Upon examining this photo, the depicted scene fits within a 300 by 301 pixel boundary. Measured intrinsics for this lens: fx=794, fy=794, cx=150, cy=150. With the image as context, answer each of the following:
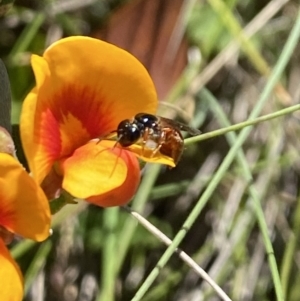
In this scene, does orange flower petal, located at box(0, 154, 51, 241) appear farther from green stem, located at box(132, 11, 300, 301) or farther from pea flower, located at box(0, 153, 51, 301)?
green stem, located at box(132, 11, 300, 301)

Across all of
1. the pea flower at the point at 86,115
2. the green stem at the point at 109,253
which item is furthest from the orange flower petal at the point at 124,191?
the green stem at the point at 109,253

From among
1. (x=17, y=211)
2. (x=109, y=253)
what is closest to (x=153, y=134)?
(x=17, y=211)

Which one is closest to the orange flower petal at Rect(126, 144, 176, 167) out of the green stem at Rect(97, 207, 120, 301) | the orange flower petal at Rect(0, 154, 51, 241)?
the orange flower petal at Rect(0, 154, 51, 241)

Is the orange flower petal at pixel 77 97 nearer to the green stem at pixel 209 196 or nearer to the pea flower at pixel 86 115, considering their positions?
the pea flower at pixel 86 115

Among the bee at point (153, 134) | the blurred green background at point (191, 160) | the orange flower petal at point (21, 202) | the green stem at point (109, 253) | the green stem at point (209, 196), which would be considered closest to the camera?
the orange flower petal at point (21, 202)

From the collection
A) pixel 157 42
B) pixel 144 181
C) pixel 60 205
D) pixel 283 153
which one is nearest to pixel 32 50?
pixel 157 42

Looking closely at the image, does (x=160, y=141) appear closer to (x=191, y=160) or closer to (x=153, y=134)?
(x=153, y=134)
